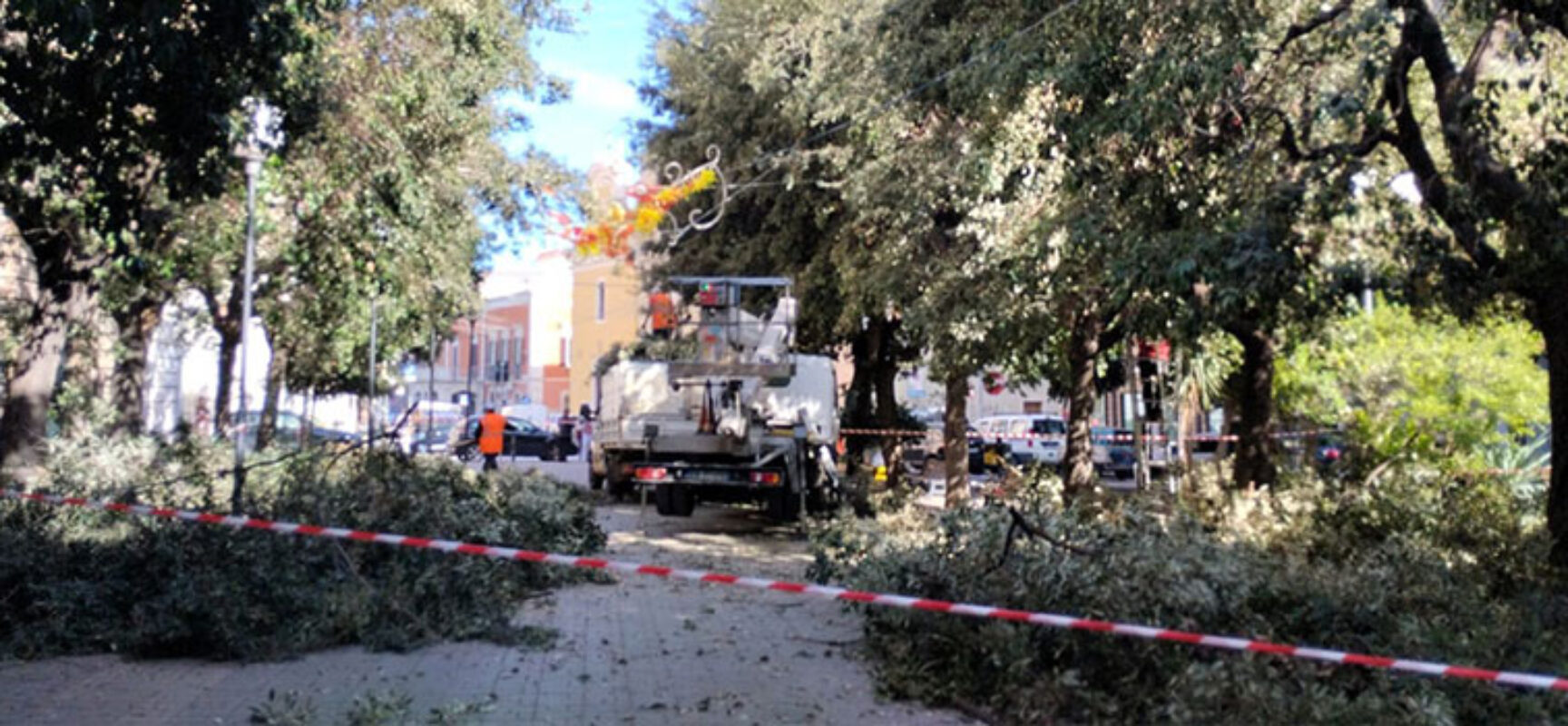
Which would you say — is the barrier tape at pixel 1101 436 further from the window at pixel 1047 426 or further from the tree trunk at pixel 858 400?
the window at pixel 1047 426

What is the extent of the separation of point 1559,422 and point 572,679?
731 centimetres

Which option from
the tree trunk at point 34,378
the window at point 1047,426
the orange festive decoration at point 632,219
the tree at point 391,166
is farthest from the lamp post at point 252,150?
the window at point 1047,426

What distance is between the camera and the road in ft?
23.5

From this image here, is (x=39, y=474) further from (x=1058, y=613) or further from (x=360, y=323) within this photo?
(x=360, y=323)

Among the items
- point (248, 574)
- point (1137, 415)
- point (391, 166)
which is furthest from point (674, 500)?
point (248, 574)

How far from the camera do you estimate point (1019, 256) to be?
46.0ft

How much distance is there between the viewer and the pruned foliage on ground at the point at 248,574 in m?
8.32

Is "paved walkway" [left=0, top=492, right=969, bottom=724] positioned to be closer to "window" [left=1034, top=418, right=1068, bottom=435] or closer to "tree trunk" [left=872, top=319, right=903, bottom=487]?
"tree trunk" [left=872, top=319, right=903, bottom=487]

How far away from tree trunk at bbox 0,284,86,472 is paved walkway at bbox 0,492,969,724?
5.77 metres

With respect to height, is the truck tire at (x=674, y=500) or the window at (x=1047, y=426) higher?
the window at (x=1047, y=426)

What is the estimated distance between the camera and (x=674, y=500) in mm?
17406

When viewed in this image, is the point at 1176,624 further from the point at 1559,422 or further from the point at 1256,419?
the point at 1256,419

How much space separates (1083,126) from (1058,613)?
476 centimetres

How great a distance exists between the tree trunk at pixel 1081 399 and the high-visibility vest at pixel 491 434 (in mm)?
11399
